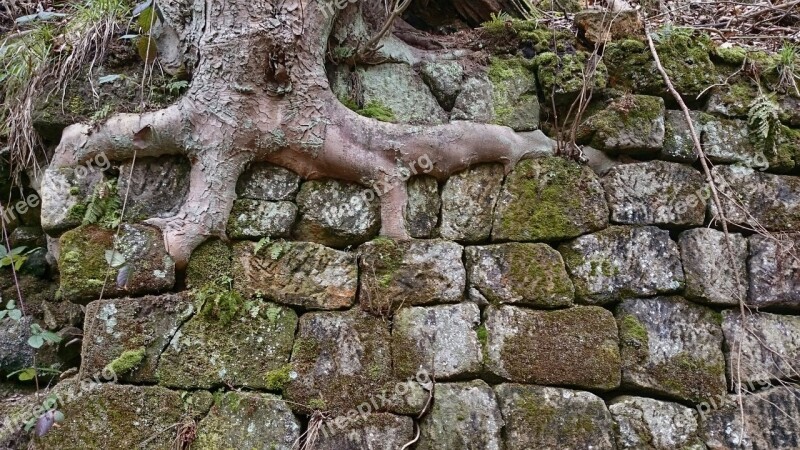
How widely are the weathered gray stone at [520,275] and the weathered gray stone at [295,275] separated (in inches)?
20.5

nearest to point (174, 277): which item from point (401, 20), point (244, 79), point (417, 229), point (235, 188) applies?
point (235, 188)

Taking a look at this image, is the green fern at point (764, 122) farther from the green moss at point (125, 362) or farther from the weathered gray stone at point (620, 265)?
the green moss at point (125, 362)

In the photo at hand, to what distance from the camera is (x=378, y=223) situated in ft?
8.13

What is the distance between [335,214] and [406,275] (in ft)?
1.27

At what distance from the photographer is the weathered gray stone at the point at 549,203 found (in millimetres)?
2516

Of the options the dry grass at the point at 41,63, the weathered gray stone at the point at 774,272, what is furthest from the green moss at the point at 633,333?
the dry grass at the point at 41,63

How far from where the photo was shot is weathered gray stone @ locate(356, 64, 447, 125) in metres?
2.66

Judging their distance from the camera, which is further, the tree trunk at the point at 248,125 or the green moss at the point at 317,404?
the tree trunk at the point at 248,125

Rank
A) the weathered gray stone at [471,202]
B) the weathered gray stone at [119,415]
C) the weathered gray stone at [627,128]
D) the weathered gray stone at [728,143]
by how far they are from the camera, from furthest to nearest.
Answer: the weathered gray stone at [728,143], the weathered gray stone at [627,128], the weathered gray stone at [471,202], the weathered gray stone at [119,415]

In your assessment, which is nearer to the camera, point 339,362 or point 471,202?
point 339,362

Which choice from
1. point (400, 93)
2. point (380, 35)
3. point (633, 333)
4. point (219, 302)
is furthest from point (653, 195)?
point (219, 302)

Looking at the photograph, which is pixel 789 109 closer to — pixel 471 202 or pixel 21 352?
pixel 471 202

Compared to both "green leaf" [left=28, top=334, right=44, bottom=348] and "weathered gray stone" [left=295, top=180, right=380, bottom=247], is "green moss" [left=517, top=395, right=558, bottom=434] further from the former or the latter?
"green leaf" [left=28, top=334, right=44, bottom=348]

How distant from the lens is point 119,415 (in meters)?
2.11
